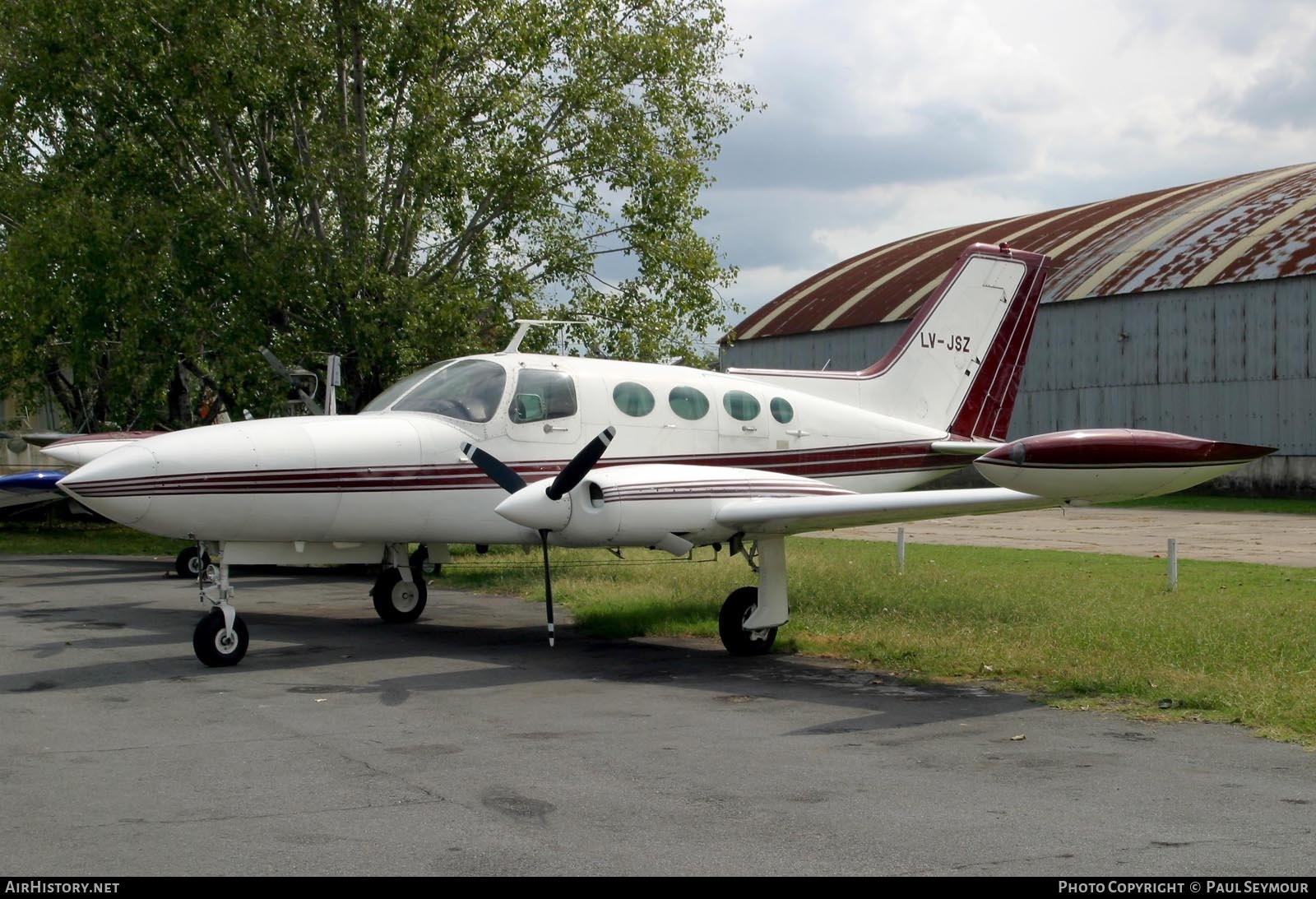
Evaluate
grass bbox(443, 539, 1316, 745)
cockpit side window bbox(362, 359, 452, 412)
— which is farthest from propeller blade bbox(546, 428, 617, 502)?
grass bbox(443, 539, 1316, 745)

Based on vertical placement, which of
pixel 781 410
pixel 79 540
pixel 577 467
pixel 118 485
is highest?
pixel 781 410

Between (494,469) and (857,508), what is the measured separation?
3.33 meters

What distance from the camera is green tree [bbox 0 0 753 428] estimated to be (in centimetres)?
2219

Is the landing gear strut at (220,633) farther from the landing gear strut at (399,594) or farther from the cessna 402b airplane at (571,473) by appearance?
the landing gear strut at (399,594)

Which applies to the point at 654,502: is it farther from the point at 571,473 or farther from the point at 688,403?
the point at 688,403

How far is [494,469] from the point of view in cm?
1167

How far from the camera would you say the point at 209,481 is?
430 inches

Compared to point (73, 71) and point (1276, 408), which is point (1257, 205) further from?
point (73, 71)

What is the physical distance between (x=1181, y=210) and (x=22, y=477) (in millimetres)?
34236

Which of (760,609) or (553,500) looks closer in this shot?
(553,500)

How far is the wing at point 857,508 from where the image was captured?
10.7 meters

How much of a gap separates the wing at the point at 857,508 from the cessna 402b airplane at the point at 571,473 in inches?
1.0

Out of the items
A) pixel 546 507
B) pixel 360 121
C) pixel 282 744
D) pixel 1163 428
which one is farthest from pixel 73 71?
pixel 1163 428

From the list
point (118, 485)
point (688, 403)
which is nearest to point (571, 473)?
point (688, 403)
